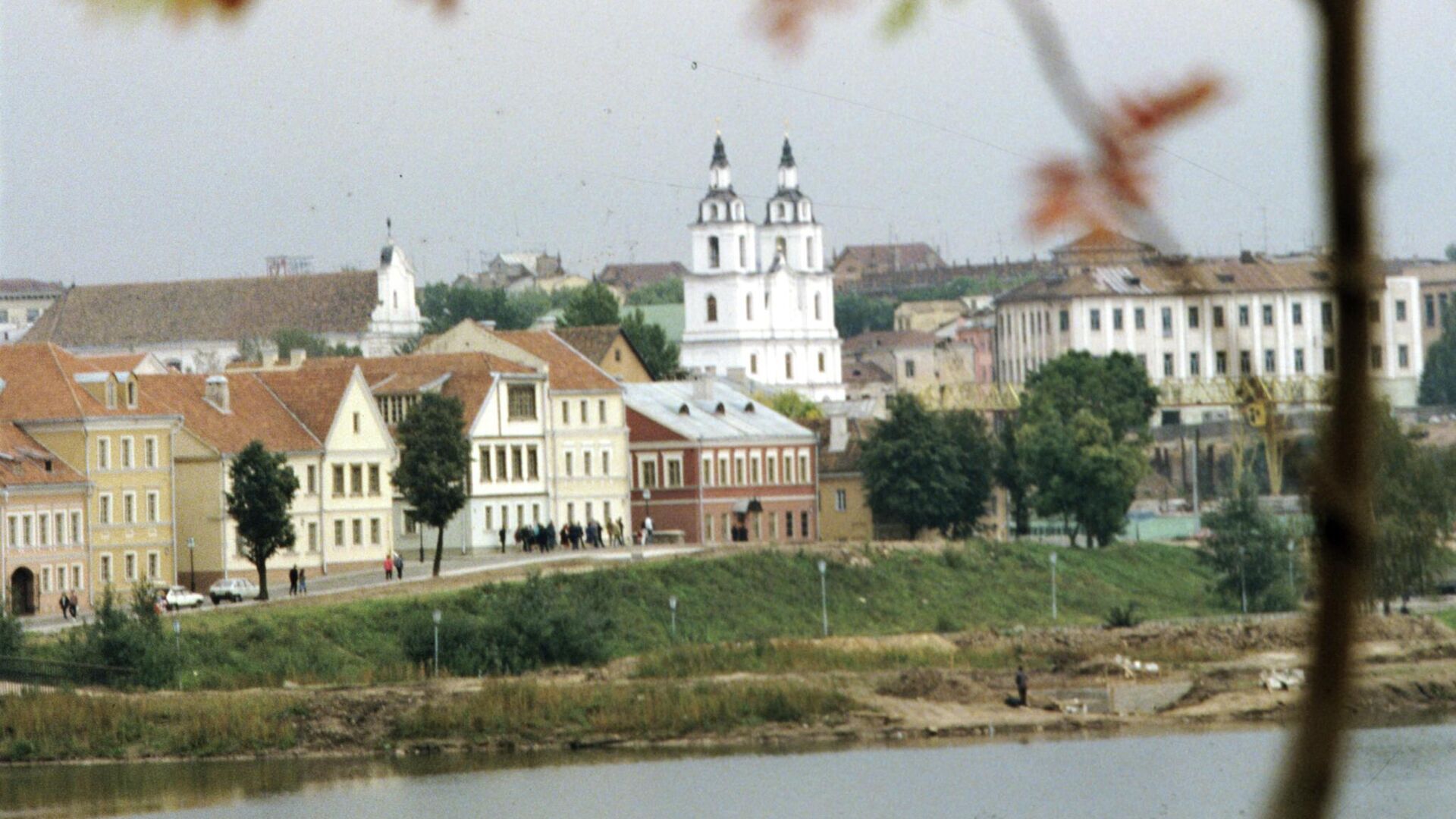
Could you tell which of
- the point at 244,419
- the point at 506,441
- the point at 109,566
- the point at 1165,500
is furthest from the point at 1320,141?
the point at 1165,500

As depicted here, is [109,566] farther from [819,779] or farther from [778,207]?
[778,207]

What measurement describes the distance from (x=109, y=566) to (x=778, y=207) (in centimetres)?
9505

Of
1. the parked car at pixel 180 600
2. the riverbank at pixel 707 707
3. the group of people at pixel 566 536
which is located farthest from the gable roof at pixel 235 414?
the riverbank at pixel 707 707

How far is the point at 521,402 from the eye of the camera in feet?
246

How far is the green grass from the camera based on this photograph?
5034 centimetres

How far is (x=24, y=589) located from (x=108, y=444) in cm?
498

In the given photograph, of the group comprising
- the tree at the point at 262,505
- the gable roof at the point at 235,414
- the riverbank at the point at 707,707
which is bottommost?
the riverbank at the point at 707,707

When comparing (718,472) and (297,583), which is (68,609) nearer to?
(297,583)

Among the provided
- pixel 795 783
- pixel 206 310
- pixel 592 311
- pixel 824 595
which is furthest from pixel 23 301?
pixel 795 783

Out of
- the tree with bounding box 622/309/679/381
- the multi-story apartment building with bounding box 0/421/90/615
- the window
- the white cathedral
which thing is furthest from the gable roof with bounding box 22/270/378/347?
the multi-story apartment building with bounding box 0/421/90/615

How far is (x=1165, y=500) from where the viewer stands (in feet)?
361

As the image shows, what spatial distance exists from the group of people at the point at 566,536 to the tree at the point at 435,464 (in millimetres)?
9161

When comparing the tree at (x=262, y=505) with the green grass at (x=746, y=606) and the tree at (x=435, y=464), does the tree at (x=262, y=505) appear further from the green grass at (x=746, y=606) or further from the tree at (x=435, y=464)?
the tree at (x=435, y=464)

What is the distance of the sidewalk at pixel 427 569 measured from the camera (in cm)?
5416
